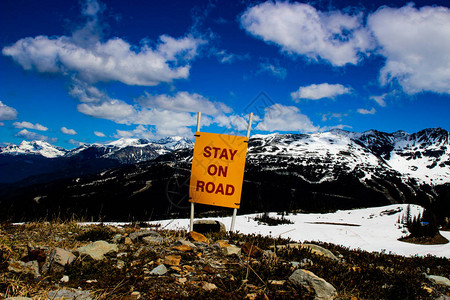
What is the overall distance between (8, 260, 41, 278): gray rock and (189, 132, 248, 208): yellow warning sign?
4.14 m

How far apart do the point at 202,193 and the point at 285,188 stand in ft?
471

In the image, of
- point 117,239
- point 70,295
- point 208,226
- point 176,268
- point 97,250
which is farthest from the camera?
point 208,226

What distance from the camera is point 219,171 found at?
24.6 feet

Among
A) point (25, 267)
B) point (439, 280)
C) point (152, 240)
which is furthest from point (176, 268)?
point (439, 280)

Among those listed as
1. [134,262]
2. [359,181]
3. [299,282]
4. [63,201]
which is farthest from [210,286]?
[359,181]

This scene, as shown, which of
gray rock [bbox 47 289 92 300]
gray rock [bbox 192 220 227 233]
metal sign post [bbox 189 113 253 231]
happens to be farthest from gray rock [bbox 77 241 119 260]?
→ gray rock [bbox 192 220 227 233]

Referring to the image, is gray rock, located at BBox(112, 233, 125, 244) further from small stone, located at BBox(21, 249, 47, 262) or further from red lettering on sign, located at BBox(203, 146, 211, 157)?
red lettering on sign, located at BBox(203, 146, 211, 157)

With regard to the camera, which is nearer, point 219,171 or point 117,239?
point 117,239

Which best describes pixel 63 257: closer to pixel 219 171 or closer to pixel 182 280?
pixel 182 280

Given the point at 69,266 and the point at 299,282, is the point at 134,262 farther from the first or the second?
the point at 299,282

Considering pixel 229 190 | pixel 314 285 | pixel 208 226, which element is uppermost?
pixel 229 190

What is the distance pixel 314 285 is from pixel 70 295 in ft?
10.7

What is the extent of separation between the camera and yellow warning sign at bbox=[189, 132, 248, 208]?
742 cm

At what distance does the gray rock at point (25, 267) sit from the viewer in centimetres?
363
